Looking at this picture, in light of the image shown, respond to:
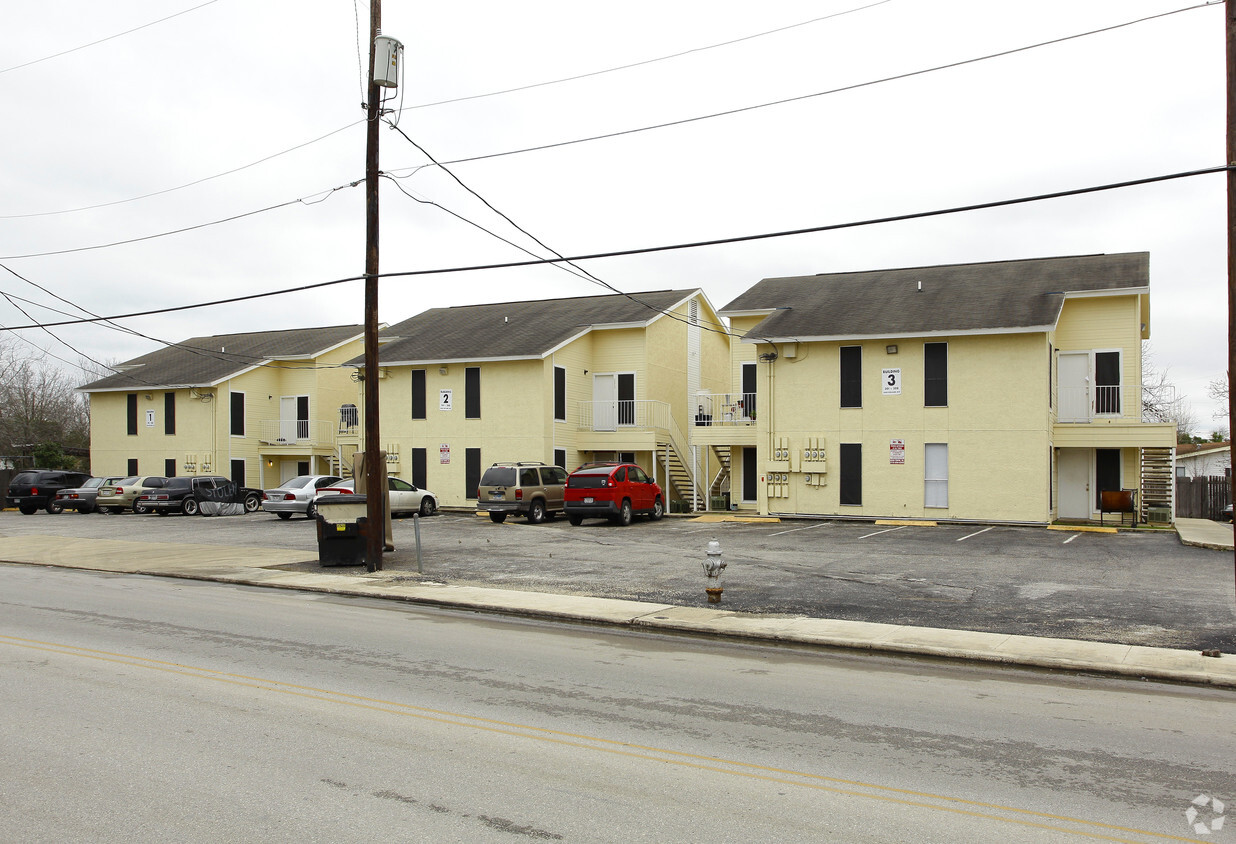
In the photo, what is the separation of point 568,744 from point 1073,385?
27.1m

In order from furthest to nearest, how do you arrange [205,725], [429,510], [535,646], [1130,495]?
[429,510], [1130,495], [535,646], [205,725]

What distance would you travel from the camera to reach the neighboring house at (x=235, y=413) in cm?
4206

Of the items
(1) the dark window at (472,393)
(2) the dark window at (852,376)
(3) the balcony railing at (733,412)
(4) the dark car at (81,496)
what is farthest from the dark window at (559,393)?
(4) the dark car at (81,496)

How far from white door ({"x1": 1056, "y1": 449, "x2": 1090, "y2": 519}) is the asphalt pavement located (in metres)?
2.82

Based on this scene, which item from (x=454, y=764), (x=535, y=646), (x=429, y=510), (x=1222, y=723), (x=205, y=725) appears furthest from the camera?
(x=429, y=510)

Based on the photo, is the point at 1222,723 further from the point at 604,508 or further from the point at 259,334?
the point at 259,334

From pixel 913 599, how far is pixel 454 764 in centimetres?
946

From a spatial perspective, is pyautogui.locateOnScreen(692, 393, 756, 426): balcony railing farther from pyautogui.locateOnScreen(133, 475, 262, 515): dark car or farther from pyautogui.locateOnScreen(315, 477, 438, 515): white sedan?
pyautogui.locateOnScreen(133, 475, 262, 515): dark car

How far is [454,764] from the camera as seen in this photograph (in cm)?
608

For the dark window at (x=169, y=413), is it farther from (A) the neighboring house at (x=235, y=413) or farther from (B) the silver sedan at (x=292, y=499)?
(B) the silver sedan at (x=292, y=499)

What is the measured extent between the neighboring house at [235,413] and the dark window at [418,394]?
521 centimetres

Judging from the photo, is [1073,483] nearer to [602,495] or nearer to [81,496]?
[602,495]

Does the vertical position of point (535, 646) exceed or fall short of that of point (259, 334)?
it falls short

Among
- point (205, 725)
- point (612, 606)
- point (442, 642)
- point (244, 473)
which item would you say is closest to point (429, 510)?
point (244, 473)
